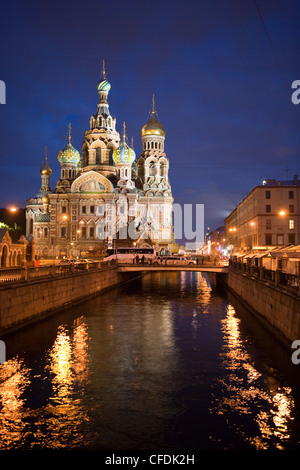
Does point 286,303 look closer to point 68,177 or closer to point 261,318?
point 261,318

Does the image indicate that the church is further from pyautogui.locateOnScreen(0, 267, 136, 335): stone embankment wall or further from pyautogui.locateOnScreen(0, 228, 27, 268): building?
pyautogui.locateOnScreen(0, 267, 136, 335): stone embankment wall

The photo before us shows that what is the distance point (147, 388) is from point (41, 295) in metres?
13.8

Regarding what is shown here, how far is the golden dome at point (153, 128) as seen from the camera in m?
107

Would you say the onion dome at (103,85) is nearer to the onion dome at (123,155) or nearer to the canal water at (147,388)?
the onion dome at (123,155)

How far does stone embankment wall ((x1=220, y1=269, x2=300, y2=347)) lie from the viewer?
719 inches

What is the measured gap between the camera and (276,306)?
22.3m

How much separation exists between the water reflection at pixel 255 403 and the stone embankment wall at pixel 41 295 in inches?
426

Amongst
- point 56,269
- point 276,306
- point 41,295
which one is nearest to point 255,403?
point 276,306

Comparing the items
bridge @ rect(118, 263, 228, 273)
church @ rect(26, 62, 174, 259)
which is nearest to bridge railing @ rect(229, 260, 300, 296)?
bridge @ rect(118, 263, 228, 273)

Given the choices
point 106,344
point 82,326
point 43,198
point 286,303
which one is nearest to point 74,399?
point 106,344

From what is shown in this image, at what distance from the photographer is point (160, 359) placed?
19.2 m

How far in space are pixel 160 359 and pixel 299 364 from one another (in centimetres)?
580

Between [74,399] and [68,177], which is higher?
[68,177]

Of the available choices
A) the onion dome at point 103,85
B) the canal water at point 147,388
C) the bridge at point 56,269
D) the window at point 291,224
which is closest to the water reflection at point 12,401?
the canal water at point 147,388
